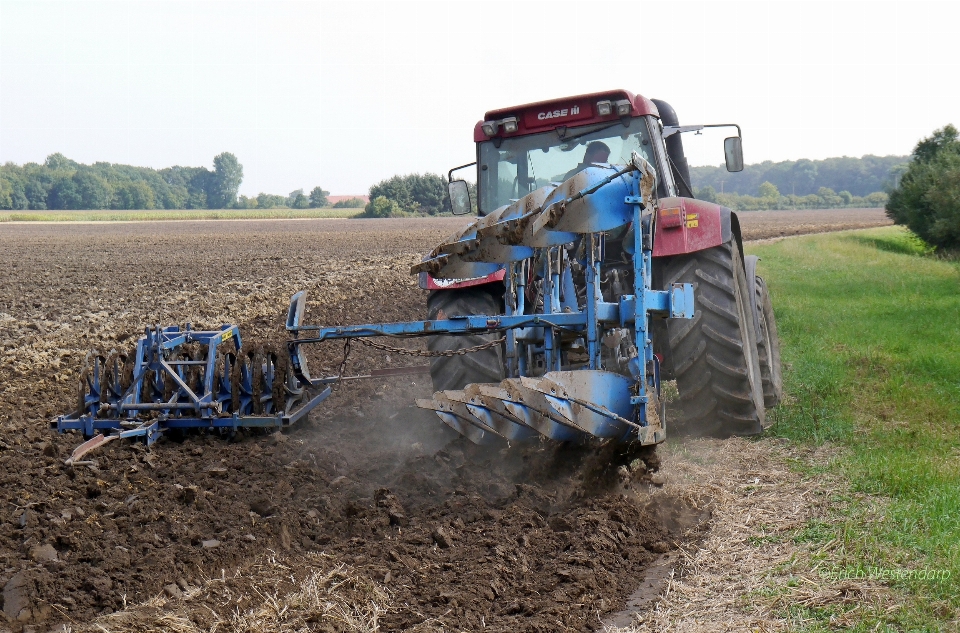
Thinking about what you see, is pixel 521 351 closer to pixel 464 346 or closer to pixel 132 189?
pixel 464 346

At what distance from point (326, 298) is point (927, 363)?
8.23 meters

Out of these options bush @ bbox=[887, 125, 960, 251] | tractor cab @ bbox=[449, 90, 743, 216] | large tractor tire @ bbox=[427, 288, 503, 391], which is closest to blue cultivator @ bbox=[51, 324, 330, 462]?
large tractor tire @ bbox=[427, 288, 503, 391]

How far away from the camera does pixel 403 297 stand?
13461 mm

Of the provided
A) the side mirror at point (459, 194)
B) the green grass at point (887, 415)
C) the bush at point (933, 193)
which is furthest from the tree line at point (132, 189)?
the side mirror at point (459, 194)

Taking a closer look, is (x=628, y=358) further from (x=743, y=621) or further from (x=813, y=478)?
(x=743, y=621)

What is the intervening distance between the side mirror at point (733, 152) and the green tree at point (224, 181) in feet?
283

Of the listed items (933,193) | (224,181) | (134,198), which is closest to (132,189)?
(134,198)

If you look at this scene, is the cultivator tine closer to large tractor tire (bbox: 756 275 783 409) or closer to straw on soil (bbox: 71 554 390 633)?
straw on soil (bbox: 71 554 390 633)

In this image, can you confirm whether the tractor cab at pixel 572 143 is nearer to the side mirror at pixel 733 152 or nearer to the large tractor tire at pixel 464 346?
the side mirror at pixel 733 152

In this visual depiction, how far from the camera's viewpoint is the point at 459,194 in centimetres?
703

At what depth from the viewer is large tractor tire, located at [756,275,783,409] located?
6395 millimetres

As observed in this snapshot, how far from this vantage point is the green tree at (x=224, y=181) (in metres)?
91.0

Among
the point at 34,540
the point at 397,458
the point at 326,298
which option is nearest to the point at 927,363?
the point at 397,458

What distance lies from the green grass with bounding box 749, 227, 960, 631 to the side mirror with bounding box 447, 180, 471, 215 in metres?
2.81
